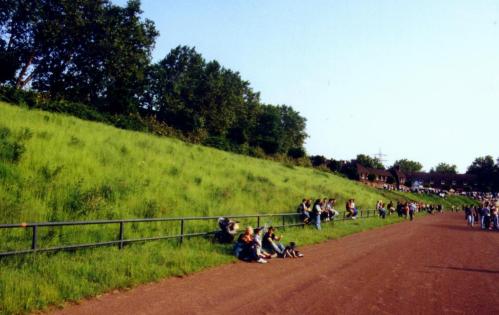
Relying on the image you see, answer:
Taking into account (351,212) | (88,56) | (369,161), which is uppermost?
(88,56)

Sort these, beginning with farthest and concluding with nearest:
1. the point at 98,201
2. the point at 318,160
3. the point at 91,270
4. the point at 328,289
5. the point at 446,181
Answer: the point at 446,181
the point at 318,160
the point at 98,201
the point at 328,289
the point at 91,270

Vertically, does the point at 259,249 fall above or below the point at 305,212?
below

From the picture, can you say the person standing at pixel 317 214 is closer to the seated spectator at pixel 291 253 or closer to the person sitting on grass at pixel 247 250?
the seated spectator at pixel 291 253

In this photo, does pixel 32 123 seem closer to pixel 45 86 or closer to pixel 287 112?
pixel 45 86

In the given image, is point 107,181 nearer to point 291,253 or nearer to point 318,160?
point 291,253

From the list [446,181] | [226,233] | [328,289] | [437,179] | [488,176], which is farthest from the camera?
[437,179]

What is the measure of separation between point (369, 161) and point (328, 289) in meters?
147

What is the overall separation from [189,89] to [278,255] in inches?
2355

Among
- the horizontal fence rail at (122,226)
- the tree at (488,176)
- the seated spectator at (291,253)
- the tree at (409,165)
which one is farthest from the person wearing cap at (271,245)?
the tree at (409,165)

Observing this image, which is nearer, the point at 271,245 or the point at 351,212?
the point at 271,245

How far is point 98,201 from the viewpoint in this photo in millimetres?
12555

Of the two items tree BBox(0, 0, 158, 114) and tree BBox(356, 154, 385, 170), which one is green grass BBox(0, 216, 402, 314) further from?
tree BBox(356, 154, 385, 170)

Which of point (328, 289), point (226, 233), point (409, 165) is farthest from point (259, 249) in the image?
point (409, 165)

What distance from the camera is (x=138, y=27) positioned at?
4822 cm
